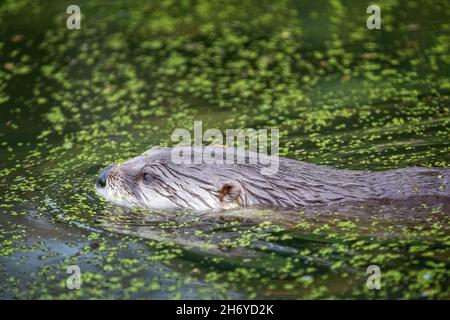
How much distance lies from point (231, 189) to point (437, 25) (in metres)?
4.97

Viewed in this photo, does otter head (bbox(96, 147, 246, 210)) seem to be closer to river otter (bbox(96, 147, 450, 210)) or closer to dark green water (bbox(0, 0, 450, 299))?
river otter (bbox(96, 147, 450, 210))

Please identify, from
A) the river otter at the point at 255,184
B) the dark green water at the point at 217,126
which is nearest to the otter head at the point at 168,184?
the river otter at the point at 255,184

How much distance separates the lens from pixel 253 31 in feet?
33.1

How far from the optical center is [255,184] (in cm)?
609

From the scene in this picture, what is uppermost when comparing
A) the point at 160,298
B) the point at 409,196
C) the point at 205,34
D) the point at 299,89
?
the point at 205,34

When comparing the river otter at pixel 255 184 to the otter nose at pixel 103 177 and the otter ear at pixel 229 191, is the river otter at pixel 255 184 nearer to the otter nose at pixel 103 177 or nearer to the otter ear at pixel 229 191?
the otter ear at pixel 229 191

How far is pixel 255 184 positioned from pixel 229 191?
201 millimetres

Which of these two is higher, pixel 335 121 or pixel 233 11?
pixel 233 11

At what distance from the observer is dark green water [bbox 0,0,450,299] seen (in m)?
5.35

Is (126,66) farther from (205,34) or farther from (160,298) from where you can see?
(160,298)

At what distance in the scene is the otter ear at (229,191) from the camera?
6.04 m

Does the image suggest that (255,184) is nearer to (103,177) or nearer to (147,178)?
(147,178)

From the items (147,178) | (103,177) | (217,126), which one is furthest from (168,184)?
(217,126)

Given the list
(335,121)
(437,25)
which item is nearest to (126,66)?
(335,121)
